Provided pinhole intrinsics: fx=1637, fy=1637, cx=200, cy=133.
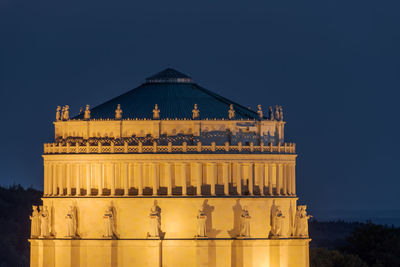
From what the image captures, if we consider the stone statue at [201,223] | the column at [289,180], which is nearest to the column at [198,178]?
the stone statue at [201,223]

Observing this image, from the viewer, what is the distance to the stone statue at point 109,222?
5010 inches

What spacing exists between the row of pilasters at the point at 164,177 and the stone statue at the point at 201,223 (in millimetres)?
1727

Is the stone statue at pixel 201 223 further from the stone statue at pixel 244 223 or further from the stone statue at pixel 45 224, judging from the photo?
the stone statue at pixel 45 224

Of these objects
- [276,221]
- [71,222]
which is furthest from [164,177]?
[276,221]

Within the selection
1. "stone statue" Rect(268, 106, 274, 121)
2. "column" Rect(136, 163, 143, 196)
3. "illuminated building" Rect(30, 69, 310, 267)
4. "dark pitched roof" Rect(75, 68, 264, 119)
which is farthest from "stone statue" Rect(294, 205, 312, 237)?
"column" Rect(136, 163, 143, 196)

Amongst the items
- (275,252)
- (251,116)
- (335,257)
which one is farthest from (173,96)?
(335,257)

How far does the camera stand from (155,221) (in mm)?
126250

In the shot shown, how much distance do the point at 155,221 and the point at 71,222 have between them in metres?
7.18

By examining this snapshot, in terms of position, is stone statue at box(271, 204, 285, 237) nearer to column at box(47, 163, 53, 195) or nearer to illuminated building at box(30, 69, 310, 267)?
illuminated building at box(30, 69, 310, 267)

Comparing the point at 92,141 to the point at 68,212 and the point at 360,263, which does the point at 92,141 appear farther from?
the point at 360,263

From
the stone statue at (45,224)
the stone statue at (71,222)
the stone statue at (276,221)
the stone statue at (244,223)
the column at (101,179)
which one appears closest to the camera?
the stone statue at (244,223)

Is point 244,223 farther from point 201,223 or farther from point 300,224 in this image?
point 300,224

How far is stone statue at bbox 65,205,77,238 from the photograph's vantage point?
129 m

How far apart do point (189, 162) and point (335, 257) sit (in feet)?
204
